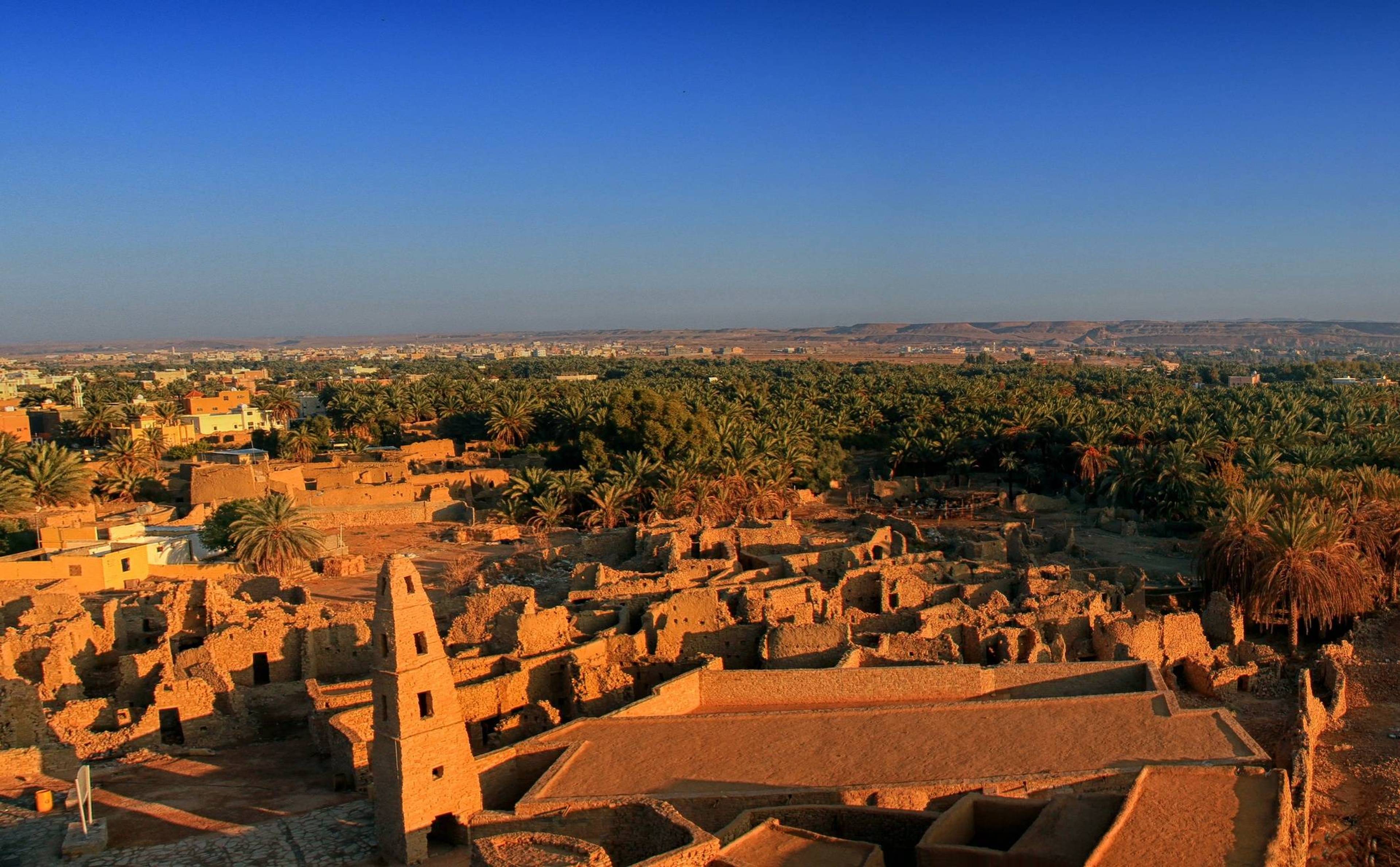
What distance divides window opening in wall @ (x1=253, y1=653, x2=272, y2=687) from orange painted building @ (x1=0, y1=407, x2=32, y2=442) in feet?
137

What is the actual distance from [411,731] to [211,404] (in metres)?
56.8

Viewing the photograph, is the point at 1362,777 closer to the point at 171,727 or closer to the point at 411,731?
the point at 411,731

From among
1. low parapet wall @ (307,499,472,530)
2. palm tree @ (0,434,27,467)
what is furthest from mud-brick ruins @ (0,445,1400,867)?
palm tree @ (0,434,27,467)

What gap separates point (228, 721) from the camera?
1661cm

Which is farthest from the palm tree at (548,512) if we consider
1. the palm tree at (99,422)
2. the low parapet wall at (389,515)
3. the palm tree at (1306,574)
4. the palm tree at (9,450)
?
the palm tree at (99,422)

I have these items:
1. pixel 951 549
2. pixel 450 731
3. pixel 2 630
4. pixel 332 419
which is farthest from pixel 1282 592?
pixel 332 419

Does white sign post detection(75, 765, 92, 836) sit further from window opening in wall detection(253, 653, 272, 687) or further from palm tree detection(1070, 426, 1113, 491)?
palm tree detection(1070, 426, 1113, 491)

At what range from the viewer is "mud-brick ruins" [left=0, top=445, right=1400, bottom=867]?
39.3 feet

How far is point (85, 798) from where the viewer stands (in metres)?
12.6

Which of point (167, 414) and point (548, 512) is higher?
point (167, 414)

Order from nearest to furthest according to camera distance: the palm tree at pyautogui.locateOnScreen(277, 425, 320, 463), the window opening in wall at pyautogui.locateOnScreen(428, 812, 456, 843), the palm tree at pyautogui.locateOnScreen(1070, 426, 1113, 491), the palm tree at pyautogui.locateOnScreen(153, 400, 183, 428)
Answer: the window opening in wall at pyautogui.locateOnScreen(428, 812, 456, 843)
the palm tree at pyautogui.locateOnScreen(1070, 426, 1113, 491)
the palm tree at pyautogui.locateOnScreen(277, 425, 320, 463)
the palm tree at pyautogui.locateOnScreen(153, 400, 183, 428)

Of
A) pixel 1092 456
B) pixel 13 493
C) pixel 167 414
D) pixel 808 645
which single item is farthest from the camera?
pixel 167 414

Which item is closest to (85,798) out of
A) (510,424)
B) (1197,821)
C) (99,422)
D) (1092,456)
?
(1197,821)

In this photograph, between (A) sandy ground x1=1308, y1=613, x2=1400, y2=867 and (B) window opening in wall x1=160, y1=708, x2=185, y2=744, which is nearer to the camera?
(A) sandy ground x1=1308, y1=613, x2=1400, y2=867
